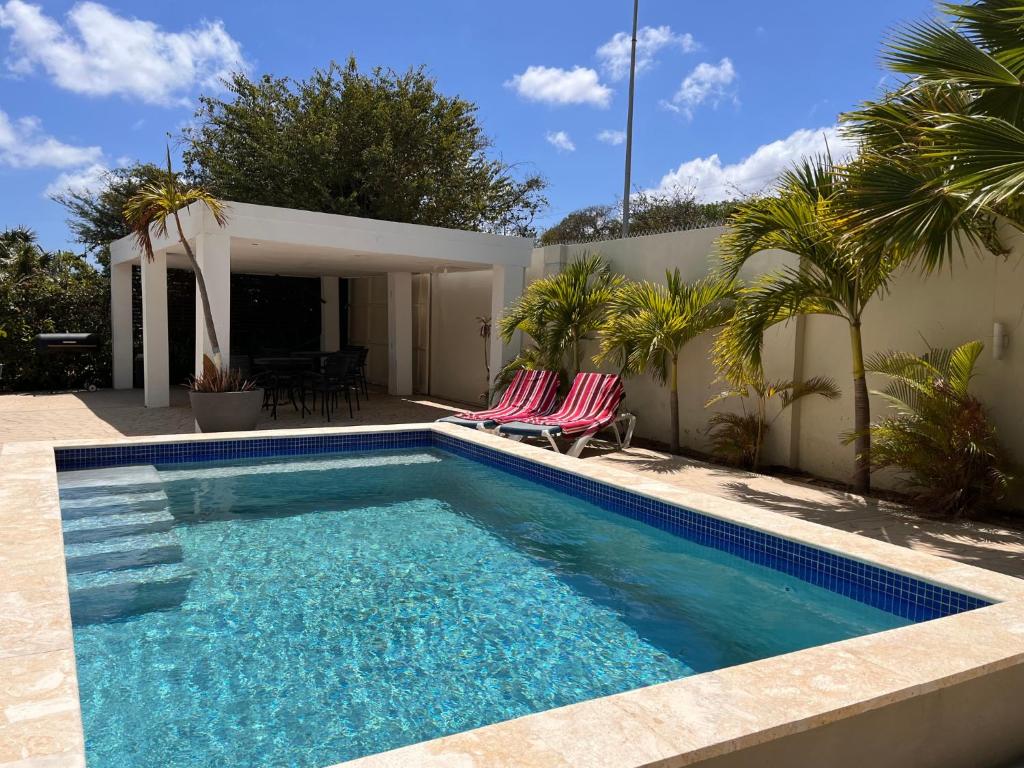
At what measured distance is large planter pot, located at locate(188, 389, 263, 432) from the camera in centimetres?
864

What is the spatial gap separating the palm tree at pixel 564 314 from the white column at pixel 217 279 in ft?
11.5

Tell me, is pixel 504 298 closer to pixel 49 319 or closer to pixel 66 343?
pixel 66 343

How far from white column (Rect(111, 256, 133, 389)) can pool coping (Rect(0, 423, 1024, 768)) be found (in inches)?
479

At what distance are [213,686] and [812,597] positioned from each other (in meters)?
2.88

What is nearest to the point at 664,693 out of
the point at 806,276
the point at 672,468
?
the point at 806,276

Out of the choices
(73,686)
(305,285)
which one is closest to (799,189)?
(73,686)

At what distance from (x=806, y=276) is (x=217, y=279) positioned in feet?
20.8

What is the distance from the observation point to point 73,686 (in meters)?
2.33

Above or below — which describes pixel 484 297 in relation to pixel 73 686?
above

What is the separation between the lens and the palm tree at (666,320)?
8.21m

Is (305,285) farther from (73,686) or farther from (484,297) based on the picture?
(73,686)

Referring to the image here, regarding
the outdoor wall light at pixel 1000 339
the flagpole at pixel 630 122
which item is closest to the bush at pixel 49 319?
the flagpole at pixel 630 122

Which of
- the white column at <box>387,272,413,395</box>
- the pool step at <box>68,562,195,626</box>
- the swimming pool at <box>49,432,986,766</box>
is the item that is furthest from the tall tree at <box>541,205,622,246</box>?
the pool step at <box>68,562,195,626</box>

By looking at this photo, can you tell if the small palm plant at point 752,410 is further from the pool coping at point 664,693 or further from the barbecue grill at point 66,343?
the barbecue grill at point 66,343
